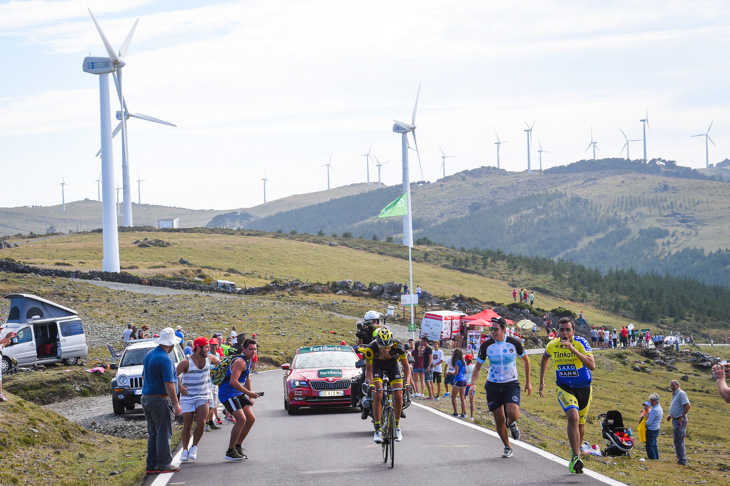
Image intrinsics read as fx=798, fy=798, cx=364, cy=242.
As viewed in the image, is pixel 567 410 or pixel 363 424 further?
pixel 363 424

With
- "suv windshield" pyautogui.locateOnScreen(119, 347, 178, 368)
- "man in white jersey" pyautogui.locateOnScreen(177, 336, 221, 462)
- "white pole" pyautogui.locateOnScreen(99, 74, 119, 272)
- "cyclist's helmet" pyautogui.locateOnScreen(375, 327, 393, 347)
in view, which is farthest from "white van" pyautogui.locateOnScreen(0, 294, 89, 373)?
"white pole" pyautogui.locateOnScreen(99, 74, 119, 272)

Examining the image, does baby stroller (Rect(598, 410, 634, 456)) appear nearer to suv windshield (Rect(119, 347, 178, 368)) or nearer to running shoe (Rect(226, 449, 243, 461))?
running shoe (Rect(226, 449, 243, 461))

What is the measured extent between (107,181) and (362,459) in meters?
61.2

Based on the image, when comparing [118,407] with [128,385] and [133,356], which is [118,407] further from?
[133,356]

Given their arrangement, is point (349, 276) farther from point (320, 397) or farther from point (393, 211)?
point (320, 397)

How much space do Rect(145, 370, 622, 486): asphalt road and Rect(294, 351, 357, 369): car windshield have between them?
7.18 ft

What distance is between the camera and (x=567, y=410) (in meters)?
10.2

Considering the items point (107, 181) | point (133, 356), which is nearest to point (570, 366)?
point (133, 356)

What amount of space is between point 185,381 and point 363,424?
15.4ft

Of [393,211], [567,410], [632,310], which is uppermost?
[393,211]

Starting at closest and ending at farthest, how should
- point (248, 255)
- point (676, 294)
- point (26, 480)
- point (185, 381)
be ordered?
point (26, 480) → point (185, 381) → point (248, 255) → point (676, 294)

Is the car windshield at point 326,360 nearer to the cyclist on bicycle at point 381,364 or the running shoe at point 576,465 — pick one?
the cyclist on bicycle at point 381,364

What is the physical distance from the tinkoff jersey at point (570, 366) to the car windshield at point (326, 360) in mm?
7582

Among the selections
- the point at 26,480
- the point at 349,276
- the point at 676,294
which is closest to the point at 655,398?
the point at 26,480
